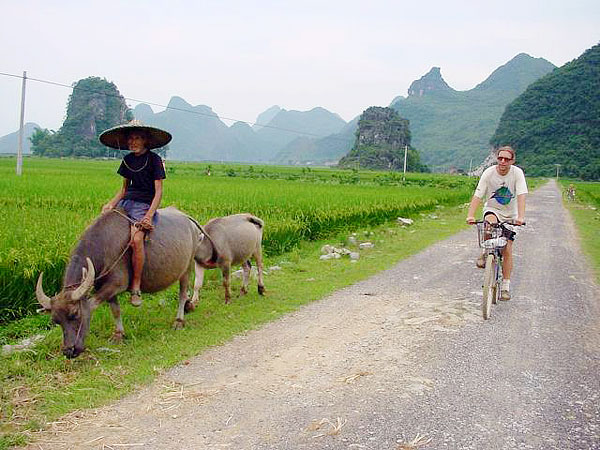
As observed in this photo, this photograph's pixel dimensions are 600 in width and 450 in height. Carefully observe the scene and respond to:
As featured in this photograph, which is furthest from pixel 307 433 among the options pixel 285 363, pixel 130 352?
pixel 130 352

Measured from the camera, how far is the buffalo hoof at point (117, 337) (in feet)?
16.7

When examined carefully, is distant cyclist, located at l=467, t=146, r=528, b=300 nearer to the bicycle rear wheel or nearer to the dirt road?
the bicycle rear wheel

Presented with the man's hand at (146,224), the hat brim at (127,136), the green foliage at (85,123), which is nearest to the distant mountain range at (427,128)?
the green foliage at (85,123)

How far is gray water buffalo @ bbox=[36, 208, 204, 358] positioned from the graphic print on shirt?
359cm

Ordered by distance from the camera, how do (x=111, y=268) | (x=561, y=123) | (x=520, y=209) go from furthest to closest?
(x=561, y=123)
(x=520, y=209)
(x=111, y=268)

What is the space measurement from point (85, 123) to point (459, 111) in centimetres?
8683

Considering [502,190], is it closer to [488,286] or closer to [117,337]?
[488,286]

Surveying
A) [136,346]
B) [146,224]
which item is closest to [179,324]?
[136,346]

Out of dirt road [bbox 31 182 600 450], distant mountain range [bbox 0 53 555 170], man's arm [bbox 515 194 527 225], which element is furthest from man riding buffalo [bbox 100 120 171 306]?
distant mountain range [bbox 0 53 555 170]

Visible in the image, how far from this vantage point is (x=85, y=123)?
7856 centimetres

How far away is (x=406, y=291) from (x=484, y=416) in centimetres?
377

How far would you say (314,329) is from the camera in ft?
18.5

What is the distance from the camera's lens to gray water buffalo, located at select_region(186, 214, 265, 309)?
6.53m

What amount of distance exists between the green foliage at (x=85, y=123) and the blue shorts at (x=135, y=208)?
242 ft
